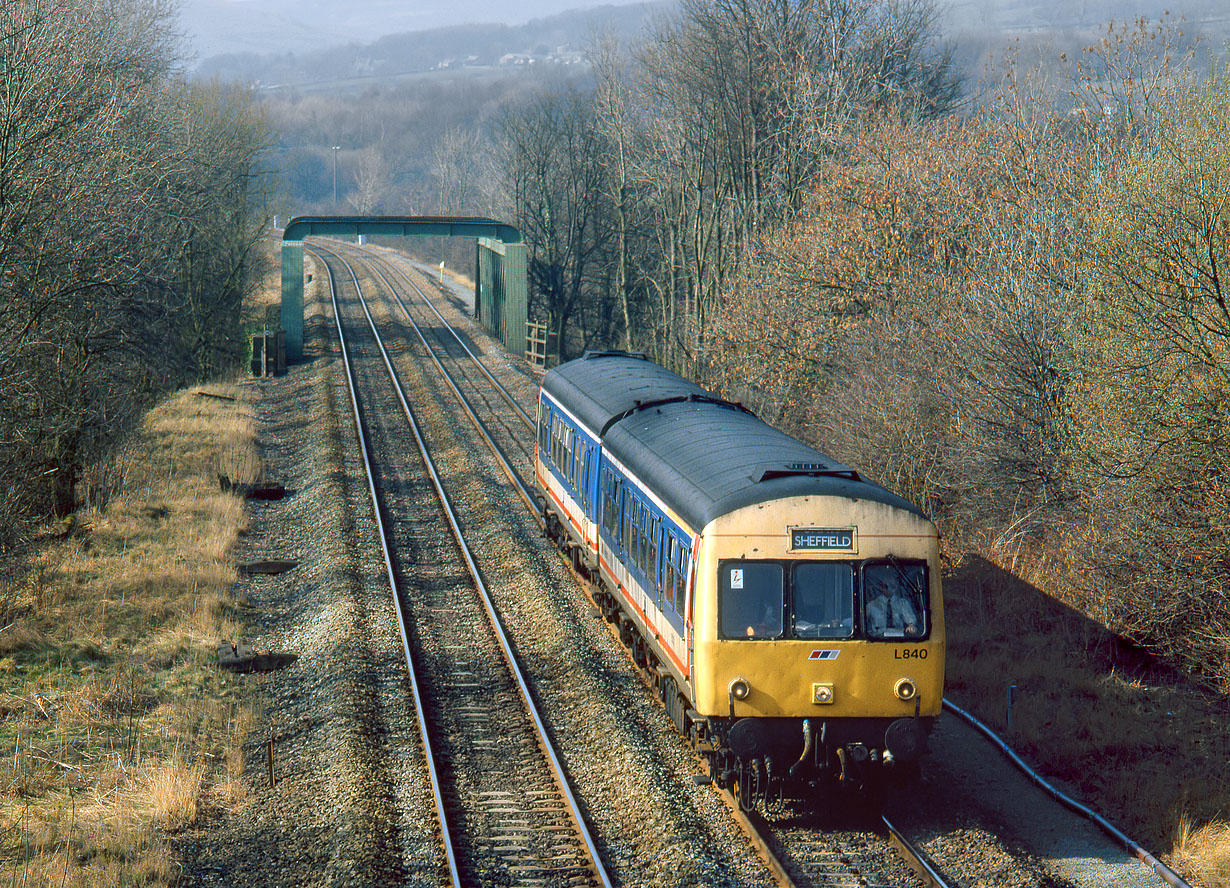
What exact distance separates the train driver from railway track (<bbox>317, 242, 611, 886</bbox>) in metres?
3.07

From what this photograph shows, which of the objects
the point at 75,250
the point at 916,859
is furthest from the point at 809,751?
the point at 75,250

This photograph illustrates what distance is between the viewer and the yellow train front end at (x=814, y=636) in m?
9.95

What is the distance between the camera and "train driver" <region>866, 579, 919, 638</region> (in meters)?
10.0

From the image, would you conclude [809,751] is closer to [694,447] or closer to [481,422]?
[694,447]

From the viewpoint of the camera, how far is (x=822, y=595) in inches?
395

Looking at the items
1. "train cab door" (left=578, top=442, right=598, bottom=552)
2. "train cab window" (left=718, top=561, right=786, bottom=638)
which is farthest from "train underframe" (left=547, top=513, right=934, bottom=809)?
"train cab door" (left=578, top=442, right=598, bottom=552)

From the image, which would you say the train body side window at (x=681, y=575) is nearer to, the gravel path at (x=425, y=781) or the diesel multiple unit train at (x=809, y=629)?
the diesel multiple unit train at (x=809, y=629)

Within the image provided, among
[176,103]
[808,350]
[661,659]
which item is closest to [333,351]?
[176,103]

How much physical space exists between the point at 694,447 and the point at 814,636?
2.94 meters

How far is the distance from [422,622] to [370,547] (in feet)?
13.1

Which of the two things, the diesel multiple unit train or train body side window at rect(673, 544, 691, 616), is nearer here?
the diesel multiple unit train

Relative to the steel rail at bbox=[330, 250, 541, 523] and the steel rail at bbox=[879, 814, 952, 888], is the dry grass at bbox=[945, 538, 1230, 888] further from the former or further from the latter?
the steel rail at bbox=[330, 250, 541, 523]

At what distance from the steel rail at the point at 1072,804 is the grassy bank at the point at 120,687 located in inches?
303

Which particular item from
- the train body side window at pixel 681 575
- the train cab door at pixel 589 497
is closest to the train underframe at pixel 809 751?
the train body side window at pixel 681 575
